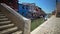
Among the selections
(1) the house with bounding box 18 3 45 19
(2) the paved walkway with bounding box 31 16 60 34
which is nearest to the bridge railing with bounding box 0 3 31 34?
(1) the house with bounding box 18 3 45 19

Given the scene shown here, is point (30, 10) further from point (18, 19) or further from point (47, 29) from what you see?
point (18, 19)

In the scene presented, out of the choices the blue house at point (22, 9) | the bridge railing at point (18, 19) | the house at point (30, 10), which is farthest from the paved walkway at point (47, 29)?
the bridge railing at point (18, 19)

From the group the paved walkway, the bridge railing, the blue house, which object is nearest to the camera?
the bridge railing

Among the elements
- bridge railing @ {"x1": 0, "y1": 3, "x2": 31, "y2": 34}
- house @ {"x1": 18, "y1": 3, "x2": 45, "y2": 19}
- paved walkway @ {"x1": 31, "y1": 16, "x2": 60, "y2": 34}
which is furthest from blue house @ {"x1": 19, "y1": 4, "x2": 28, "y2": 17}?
paved walkway @ {"x1": 31, "y1": 16, "x2": 60, "y2": 34}

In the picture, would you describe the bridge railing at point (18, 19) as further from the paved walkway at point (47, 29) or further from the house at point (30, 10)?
the paved walkway at point (47, 29)

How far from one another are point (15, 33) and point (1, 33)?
0.70 metres

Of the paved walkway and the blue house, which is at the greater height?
the blue house

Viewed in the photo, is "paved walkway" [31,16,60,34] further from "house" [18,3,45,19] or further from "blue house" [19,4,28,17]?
"blue house" [19,4,28,17]

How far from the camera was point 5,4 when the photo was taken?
20.9 feet

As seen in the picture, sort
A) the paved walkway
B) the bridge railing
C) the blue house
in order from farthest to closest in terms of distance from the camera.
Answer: the paved walkway, the blue house, the bridge railing

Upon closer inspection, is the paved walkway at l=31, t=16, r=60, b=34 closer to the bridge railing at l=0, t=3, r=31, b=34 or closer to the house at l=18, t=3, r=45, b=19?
the house at l=18, t=3, r=45, b=19

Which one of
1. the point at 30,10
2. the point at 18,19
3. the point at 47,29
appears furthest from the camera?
the point at 47,29

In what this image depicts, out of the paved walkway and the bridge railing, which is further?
the paved walkway

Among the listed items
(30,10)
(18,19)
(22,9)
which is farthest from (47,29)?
(18,19)
